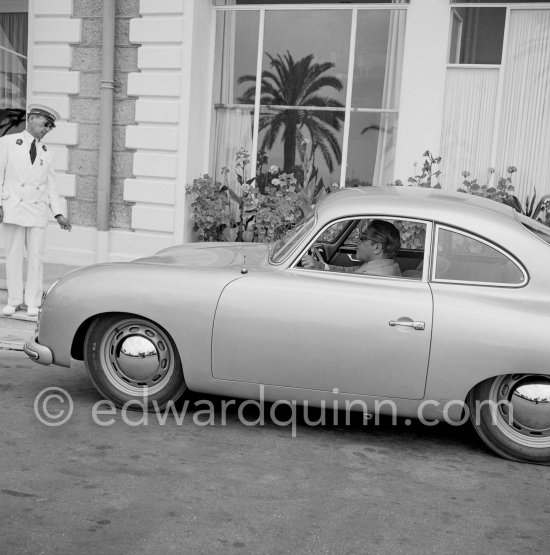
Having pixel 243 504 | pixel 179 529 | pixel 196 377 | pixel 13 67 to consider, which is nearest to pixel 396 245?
pixel 196 377

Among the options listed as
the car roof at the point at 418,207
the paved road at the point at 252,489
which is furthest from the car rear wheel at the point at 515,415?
the car roof at the point at 418,207

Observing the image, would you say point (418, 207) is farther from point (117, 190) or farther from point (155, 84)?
point (117, 190)

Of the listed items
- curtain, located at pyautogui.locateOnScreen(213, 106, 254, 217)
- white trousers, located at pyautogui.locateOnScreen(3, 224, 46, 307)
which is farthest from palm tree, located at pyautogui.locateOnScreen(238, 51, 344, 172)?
white trousers, located at pyautogui.locateOnScreen(3, 224, 46, 307)

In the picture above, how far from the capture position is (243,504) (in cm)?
404

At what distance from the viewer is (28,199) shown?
7.55m

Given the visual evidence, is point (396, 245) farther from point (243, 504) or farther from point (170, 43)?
point (170, 43)

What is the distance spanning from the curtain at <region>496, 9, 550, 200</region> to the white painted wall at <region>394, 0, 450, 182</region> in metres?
0.76

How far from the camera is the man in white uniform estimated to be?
751 centimetres

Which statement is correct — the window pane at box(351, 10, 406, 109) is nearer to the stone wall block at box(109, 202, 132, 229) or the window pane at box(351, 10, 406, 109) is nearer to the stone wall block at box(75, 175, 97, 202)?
the stone wall block at box(109, 202, 132, 229)

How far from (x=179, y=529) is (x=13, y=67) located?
32.9 ft

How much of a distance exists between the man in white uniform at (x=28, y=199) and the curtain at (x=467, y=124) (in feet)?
15.6

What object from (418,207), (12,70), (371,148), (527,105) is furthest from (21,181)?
(527,105)

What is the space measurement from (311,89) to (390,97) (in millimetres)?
1018

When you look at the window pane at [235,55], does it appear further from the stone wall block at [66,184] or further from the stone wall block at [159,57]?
the stone wall block at [66,184]
